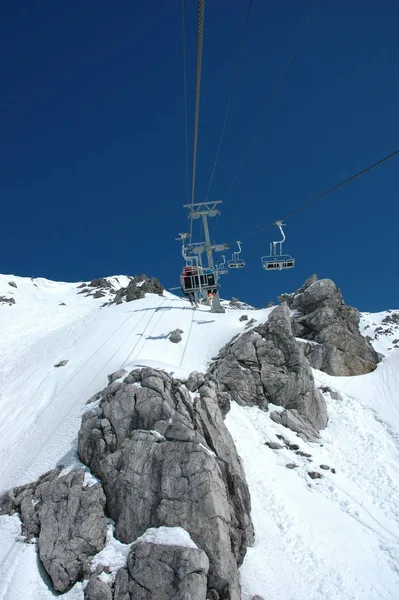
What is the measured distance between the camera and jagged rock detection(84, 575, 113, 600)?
13.4 m

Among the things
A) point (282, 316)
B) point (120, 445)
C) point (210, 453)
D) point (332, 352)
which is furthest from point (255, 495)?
point (332, 352)

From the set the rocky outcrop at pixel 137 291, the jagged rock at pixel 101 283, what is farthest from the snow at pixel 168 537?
the jagged rock at pixel 101 283

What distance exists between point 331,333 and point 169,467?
2877 cm

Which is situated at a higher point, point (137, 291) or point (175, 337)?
point (137, 291)

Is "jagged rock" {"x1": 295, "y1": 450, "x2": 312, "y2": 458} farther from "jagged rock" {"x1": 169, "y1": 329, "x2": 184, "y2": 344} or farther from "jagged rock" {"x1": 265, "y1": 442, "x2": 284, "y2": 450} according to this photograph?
"jagged rock" {"x1": 169, "y1": 329, "x2": 184, "y2": 344}

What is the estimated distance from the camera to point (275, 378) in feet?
101

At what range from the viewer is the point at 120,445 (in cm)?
1806

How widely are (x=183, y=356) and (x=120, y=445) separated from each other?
759 inches

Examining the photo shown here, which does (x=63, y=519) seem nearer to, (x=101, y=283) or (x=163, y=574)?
(x=163, y=574)

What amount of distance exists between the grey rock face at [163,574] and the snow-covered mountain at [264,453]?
1069 mm

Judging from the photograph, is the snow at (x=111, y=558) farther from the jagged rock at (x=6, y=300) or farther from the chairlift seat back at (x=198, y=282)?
the jagged rock at (x=6, y=300)

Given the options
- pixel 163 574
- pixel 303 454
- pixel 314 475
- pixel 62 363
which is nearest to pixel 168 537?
pixel 163 574

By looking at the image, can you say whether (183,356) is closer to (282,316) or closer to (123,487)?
(282,316)

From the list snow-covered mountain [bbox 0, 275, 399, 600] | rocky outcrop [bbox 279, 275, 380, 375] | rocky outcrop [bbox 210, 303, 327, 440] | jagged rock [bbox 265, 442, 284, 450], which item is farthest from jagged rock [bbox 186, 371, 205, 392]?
rocky outcrop [bbox 279, 275, 380, 375]
